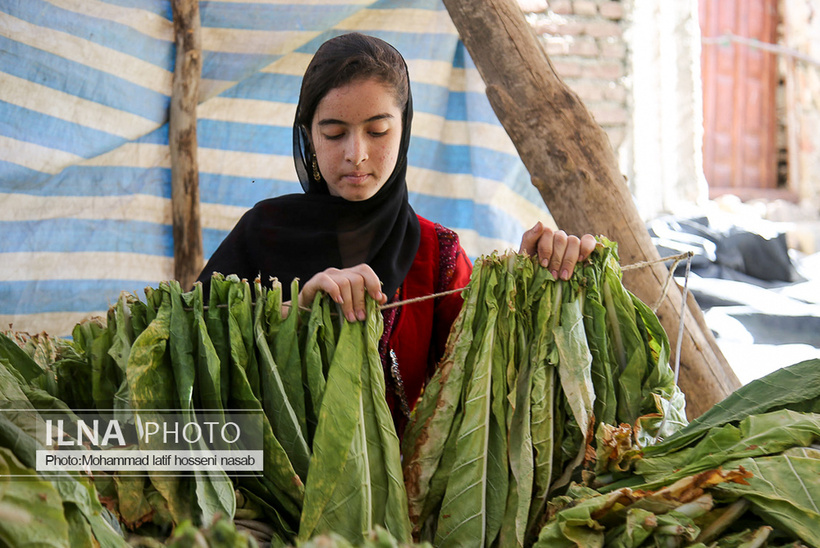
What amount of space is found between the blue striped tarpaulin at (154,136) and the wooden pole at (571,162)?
1013 millimetres

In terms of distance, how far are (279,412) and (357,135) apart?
2.35ft

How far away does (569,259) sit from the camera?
4.73 ft

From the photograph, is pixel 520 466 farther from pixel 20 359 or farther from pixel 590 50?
pixel 590 50

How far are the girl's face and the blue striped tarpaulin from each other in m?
1.43

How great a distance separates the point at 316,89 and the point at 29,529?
120cm

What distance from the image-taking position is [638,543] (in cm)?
109

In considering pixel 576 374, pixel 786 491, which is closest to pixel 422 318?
pixel 576 374

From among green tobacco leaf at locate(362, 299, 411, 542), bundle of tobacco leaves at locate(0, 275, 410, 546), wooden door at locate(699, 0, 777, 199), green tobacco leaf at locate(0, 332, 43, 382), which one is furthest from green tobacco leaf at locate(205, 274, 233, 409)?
wooden door at locate(699, 0, 777, 199)

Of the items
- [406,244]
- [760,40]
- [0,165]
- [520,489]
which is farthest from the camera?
[760,40]

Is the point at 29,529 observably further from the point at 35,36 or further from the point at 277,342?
the point at 35,36

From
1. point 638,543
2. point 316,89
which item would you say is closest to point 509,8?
point 316,89

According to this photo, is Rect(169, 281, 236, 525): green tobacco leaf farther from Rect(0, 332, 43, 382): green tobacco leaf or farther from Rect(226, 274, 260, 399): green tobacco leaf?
Rect(0, 332, 43, 382): green tobacco leaf

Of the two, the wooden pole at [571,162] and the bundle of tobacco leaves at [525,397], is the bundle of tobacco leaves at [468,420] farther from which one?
the wooden pole at [571,162]

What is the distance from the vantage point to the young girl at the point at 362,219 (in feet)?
5.65
